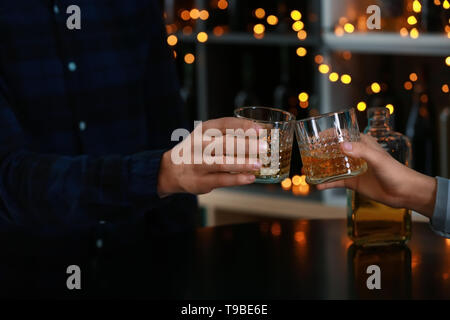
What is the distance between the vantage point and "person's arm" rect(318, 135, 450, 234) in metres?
1.13

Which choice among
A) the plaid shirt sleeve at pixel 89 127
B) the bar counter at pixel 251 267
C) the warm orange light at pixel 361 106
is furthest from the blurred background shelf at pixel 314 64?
the bar counter at pixel 251 267

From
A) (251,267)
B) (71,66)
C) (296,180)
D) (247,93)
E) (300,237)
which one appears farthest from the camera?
(247,93)

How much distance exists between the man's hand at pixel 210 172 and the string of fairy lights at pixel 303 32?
1.11 meters

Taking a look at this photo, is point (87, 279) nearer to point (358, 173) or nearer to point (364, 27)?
point (358, 173)

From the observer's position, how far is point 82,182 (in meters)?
1.18

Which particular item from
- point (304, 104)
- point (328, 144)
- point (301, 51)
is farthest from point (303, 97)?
point (328, 144)

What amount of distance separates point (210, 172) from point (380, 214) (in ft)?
1.13

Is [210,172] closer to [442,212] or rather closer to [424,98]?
[442,212]

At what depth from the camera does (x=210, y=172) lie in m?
1.04

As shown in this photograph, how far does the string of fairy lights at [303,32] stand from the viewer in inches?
81.8

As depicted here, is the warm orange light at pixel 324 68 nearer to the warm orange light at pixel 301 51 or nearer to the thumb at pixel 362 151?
the warm orange light at pixel 301 51

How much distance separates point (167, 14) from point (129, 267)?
1558mm

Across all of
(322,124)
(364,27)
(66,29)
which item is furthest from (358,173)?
(364,27)

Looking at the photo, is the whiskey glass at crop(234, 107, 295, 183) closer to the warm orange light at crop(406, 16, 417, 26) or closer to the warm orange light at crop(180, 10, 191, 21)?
the warm orange light at crop(406, 16, 417, 26)
